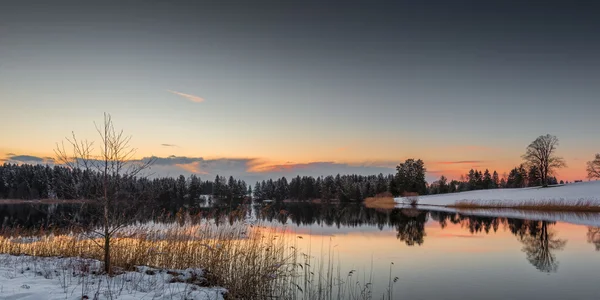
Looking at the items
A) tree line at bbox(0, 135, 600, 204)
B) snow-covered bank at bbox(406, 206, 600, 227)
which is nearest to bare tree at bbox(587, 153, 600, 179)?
tree line at bbox(0, 135, 600, 204)

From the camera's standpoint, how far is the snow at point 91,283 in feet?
24.0

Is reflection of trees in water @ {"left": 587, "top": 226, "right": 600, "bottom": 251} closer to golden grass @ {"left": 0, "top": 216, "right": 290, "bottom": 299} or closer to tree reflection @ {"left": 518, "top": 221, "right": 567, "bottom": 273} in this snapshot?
tree reflection @ {"left": 518, "top": 221, "right": 567, "bottom": 273}

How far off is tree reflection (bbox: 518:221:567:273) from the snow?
13220 mm

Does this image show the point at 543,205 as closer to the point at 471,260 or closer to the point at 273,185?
the point at 471,260

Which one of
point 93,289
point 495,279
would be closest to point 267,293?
point 93,289

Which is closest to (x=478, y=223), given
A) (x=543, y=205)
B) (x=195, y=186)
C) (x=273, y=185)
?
(x=543, y=205)

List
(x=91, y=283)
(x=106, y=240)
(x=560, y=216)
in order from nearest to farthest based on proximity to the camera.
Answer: (x=91, y=283) → (x=106, y=240) → (x=560, y=216)

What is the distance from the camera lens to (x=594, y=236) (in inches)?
923

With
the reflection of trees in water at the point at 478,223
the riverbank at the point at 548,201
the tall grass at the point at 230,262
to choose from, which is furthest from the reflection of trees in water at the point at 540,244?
the riverbank at the point at 548,201

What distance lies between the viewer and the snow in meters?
7.31

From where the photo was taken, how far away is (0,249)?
50.1ft

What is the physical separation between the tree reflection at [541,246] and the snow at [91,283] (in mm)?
13220

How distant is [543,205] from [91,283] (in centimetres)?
5440

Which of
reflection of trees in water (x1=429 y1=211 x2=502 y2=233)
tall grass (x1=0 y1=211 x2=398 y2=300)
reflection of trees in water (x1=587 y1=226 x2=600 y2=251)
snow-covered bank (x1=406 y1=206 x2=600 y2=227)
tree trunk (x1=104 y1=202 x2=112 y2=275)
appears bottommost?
reflection of trees in water (x1=429 y1=211 x2=502 y2=233)
